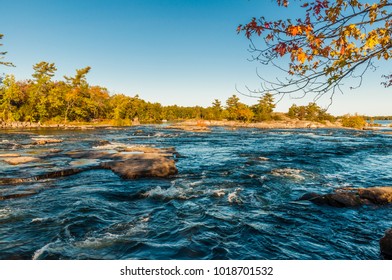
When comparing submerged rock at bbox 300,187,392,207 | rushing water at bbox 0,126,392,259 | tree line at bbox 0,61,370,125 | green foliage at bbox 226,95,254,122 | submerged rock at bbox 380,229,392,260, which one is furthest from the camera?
green foliage at bbox 226,95,254,122

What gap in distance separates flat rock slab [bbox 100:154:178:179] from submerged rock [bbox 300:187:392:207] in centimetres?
797

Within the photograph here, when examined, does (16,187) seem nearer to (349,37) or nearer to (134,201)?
(134,201)

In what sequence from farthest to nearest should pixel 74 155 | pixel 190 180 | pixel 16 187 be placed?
pixel 74 155
pixel 190 180
pixel 16 187

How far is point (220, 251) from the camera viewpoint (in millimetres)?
7312

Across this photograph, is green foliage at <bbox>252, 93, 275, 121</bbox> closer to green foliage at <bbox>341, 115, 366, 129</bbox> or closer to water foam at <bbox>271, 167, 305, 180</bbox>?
green foliage at <bbox>341, 115, 366, 129</bbox>

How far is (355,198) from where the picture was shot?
1139cm

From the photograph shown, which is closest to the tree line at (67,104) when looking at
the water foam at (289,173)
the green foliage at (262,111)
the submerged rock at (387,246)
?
the green foliage at (262,111)

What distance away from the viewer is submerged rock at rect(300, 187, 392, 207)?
1114 centimetres

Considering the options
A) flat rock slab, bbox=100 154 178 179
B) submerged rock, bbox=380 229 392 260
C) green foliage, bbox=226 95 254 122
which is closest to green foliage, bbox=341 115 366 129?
green foliage, bbox=226 95 254 122

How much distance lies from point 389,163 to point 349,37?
2349 cm

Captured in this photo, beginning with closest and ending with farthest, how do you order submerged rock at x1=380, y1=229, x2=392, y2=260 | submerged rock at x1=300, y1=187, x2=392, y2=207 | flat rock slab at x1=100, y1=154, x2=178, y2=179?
submerged rock at x1=380, y1=229, x2=392, y2=260 → submerged rock at x1=300, y1=187, x2=392, y2=207 → flat rock slab at x1=100, y1=154, x2=178, y2=179

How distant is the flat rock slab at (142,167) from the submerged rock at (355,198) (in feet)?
26.2

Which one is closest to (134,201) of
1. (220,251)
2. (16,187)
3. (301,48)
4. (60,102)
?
(220,251)

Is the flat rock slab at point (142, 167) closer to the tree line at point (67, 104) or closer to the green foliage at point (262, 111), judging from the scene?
the tree line at point (67, 104)
